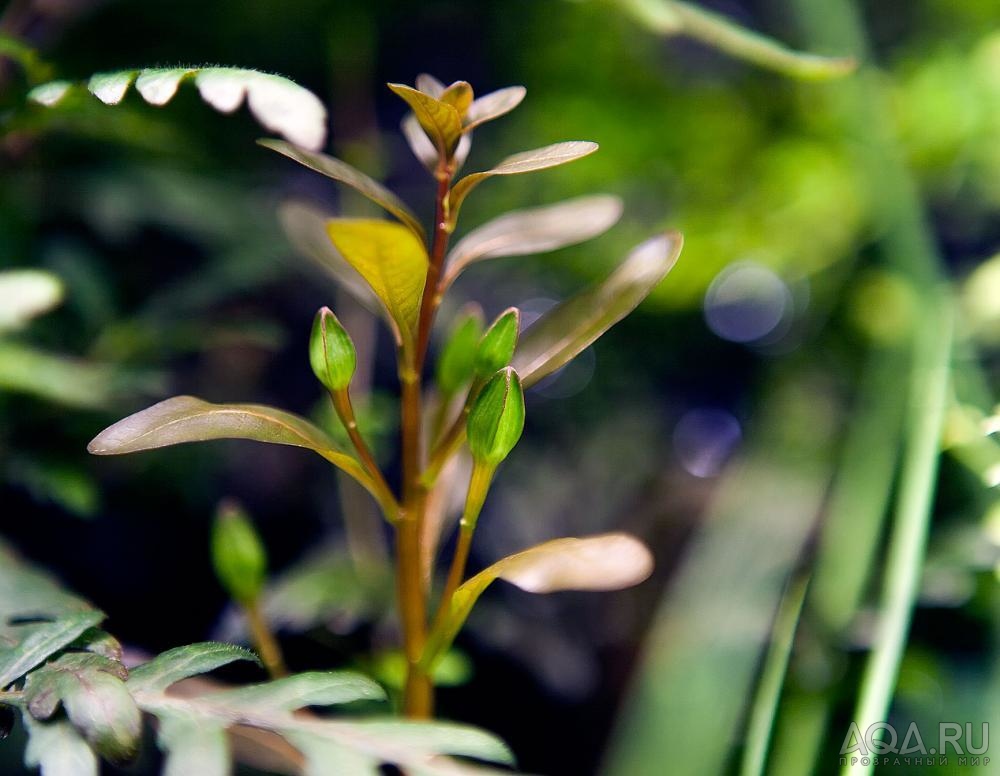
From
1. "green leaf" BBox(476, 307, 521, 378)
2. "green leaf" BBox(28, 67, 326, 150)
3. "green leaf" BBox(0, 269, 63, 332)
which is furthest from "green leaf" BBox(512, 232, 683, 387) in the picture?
"green leaf" BBox(0, 269, 63, 332)

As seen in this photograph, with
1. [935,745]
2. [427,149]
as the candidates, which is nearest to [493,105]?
[427,149]

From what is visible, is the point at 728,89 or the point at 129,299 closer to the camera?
the point at 129,299

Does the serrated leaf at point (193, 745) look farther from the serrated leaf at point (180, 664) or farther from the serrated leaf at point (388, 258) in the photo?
the serrated leaf at point (388, 258)

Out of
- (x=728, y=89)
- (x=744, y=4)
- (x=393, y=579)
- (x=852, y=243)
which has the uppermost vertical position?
(x=744, y=4)

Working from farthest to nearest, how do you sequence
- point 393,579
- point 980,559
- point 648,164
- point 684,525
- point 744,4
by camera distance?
point 744,4, point 648,164, point 684,525, point 393,579, point 980,559

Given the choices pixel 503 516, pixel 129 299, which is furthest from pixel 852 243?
pixel 129 299

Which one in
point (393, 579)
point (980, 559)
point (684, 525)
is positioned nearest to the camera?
point (980, 559)

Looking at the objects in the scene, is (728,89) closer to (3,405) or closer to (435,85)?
(435,85)

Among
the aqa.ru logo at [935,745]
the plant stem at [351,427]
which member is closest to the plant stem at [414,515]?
the plant stem at [351,427]
